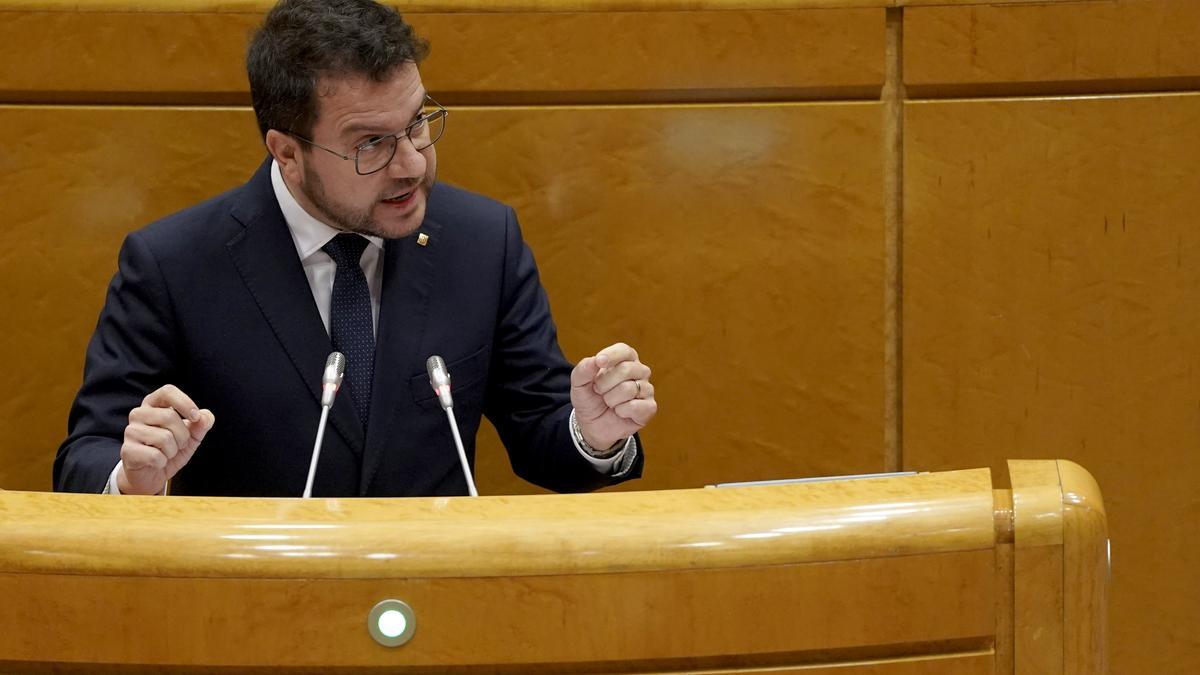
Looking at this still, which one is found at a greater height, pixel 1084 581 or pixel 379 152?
pixel 379 152

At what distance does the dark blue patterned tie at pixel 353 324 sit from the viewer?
3.09ft

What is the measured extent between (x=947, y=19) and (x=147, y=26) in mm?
580

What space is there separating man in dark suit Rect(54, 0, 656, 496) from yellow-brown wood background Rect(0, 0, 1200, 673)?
0.42 ft

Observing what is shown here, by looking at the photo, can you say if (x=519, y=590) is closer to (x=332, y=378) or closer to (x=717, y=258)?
(x=332, y=378)

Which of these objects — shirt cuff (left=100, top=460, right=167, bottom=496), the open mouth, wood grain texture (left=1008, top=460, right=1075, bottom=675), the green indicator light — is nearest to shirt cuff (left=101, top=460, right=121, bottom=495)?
shirt cuff (left=100, top=460, right=167, bottom=496)

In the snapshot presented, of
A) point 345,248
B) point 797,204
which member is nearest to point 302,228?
point 345,248

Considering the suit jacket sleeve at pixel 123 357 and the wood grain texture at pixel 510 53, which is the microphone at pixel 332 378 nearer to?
the suit jacket sleeve at pixel 123 357

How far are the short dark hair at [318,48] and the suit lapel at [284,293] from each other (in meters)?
0.07

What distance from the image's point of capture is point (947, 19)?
106 centimetres

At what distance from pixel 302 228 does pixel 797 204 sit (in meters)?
0.37

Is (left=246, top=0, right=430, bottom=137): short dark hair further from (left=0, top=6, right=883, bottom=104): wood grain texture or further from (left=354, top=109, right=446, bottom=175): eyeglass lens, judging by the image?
(left=0, top=6, right=883, bottom=104): wood grain texture

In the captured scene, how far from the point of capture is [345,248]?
947 mm

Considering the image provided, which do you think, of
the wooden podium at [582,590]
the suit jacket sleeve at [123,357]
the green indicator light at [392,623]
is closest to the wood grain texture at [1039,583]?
the wooden podium at [582,590]

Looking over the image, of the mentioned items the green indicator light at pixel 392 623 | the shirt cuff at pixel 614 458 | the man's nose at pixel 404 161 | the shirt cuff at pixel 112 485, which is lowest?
the shirt cuff at pixel 614 458
